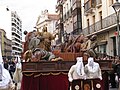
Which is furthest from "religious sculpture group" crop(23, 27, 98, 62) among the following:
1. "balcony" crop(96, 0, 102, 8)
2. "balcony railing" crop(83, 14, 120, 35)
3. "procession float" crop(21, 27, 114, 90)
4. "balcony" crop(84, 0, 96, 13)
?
"balcony" crop(84, 0, 96, 13)

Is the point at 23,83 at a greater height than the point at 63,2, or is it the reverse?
the point at 63,2

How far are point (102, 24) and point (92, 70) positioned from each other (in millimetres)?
20367

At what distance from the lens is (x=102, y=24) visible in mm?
29641

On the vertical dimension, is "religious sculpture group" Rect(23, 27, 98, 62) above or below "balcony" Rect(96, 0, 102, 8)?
below

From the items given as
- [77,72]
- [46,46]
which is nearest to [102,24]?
[46,46]

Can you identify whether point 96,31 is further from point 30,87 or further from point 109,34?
point 30,87

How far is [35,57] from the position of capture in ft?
36.8

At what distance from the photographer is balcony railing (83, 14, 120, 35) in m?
26.6

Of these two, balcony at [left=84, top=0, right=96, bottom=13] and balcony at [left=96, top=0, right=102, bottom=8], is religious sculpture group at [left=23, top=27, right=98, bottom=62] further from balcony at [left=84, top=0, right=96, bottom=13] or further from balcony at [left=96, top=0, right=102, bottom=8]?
balcony at [left=84, top=0, right=96, bottom=13]

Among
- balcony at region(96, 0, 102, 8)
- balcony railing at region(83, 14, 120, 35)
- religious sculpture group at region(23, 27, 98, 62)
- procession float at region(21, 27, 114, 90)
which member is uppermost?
balcony at region(96, 0, 102, 8)

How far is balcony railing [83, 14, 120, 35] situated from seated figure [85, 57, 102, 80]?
16440 millimetres

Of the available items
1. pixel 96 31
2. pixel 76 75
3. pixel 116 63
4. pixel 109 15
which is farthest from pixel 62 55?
pixel 96 31

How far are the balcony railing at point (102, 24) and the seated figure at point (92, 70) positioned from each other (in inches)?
647

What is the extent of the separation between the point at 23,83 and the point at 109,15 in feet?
59.8
